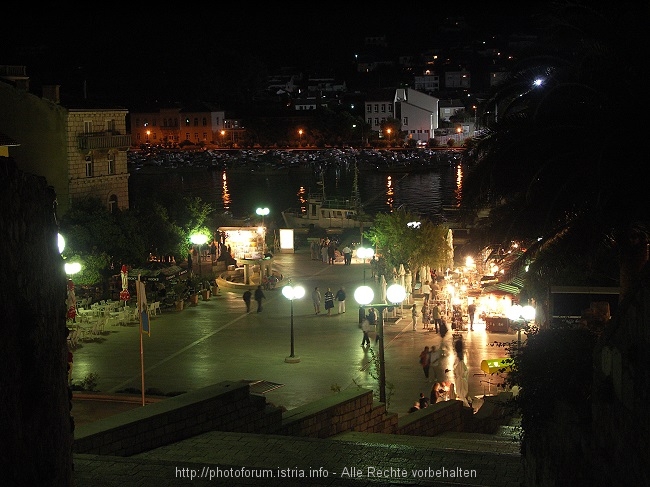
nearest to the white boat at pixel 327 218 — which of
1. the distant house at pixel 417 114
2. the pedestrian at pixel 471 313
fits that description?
the pedestrian at pixel 471 313

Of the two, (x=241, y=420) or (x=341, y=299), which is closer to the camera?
(x=241, y=420)

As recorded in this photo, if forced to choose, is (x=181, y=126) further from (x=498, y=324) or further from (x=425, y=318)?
(x=498, y=324)

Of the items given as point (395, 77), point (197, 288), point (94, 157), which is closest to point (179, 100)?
point (395, 77)

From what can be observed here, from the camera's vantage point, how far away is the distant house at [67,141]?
37.6m

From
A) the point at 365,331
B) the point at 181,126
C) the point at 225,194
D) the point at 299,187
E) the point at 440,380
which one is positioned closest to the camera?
the point at 440,380

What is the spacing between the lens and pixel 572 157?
13.1 m

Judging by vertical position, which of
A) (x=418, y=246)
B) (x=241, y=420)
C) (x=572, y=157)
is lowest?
(x=241, y=420)

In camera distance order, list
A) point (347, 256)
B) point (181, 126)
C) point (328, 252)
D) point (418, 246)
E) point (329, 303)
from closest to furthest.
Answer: point (329, 303) < point (418, 246) < point (347, 256) < point (328, 252) < point (181, 126)

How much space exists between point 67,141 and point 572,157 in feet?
101

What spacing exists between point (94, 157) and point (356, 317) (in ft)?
64.3

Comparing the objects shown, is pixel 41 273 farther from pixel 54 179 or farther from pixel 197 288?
pixel 54 179

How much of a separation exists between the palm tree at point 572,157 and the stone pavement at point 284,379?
285 cm

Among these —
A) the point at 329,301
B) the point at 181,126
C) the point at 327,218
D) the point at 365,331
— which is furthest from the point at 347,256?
the point at 181,126

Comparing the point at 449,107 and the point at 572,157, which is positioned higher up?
the point at 449,107
